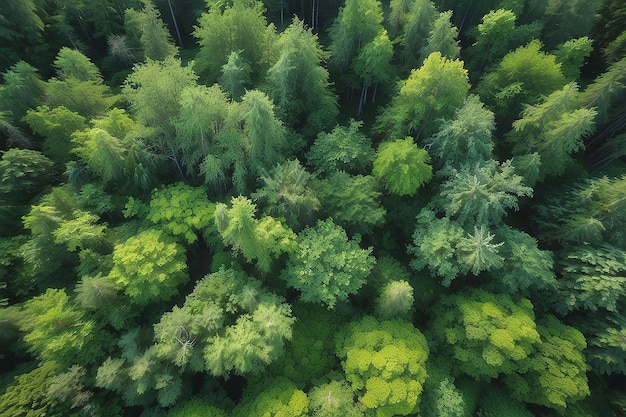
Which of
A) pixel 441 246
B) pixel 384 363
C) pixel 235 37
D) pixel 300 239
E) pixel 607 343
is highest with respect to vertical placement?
pixel 235 37

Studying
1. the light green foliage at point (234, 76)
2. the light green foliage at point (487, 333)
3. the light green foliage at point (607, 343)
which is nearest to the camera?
the light green foliage at point (487, 333)

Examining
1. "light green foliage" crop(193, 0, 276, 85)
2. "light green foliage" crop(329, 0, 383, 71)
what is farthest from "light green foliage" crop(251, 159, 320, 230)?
"light green foliage" crop(329, 0, 383, 71)

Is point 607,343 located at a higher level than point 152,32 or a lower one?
lower

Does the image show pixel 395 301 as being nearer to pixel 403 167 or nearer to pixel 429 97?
pixel 403 167

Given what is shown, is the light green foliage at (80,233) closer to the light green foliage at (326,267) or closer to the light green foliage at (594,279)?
the light green foliage at (326,267)

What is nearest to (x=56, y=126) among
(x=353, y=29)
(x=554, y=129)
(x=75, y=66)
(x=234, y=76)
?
(x=75, y=66)

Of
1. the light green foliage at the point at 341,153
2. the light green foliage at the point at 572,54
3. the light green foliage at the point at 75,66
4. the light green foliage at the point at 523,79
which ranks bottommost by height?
the light green foliage at the point at 341,153

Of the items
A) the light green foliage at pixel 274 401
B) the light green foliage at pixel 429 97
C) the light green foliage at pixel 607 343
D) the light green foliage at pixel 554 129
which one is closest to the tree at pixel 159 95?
the light green foliage at pixel 429 97

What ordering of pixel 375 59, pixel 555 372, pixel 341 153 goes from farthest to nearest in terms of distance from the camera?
pixel 375 59 → pixel 341 153 → pixel 555 372
